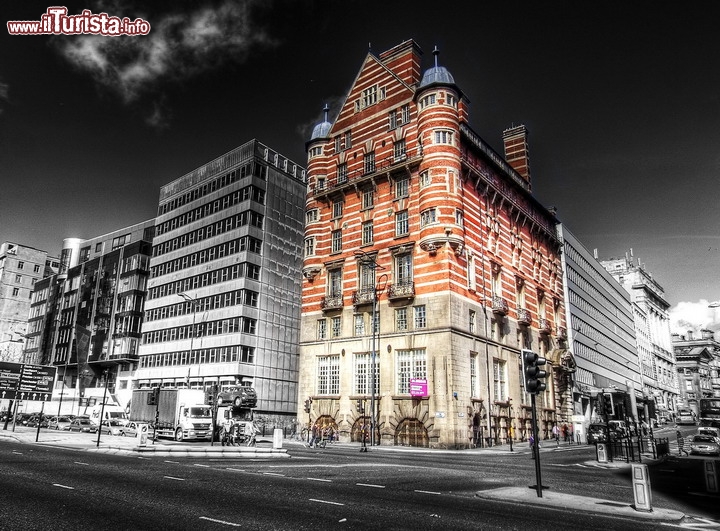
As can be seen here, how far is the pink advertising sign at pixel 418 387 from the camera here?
40156 millimetres

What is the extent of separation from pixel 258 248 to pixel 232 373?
15416 millimetres

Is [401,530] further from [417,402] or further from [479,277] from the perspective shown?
[479,277]

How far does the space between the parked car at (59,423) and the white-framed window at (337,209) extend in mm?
35648

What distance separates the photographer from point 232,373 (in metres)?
57.1

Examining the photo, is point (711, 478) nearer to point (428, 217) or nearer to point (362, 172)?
point (428, 217)

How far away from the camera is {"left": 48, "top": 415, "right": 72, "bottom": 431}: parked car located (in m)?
53.3

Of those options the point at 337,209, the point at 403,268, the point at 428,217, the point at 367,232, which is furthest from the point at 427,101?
the point at 403,268

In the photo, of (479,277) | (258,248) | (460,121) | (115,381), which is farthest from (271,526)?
(115,381)

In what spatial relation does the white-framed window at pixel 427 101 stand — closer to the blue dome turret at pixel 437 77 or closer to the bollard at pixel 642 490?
the blue dome turret at pixel 437 77

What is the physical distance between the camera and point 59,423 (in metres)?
54.2

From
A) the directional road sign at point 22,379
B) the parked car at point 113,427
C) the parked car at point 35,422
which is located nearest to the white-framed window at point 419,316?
the parked car at point 113,427

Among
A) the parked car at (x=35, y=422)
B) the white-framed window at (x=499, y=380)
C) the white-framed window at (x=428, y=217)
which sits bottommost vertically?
the parked car at (x=35, y=422)

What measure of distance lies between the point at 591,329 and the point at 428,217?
54510mm

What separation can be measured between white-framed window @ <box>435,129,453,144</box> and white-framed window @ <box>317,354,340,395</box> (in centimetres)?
2136
